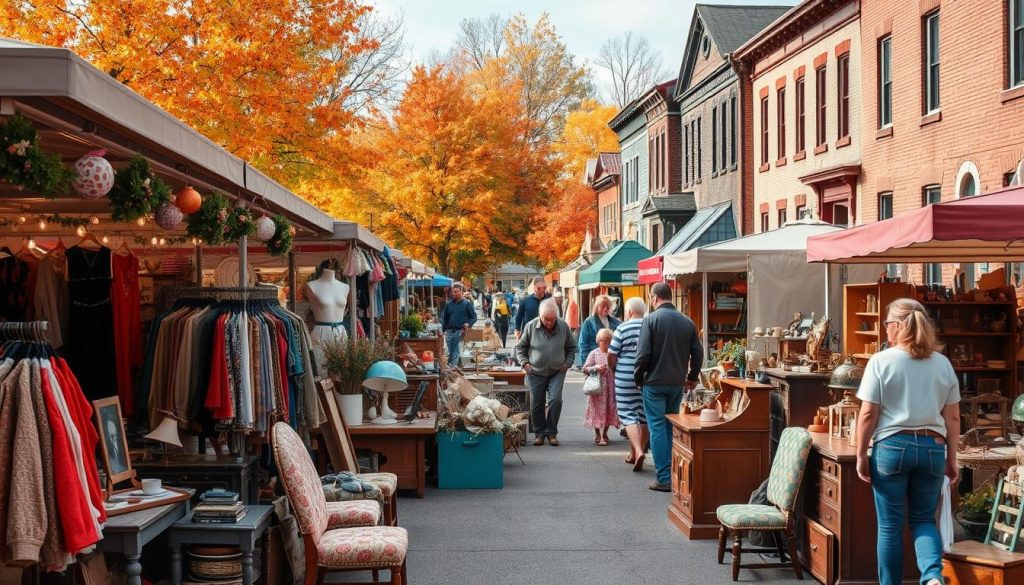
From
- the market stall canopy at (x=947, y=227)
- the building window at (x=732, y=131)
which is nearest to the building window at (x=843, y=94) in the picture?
the building window at (x=732, y=131)

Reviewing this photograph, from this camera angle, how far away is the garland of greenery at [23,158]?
5.11 m

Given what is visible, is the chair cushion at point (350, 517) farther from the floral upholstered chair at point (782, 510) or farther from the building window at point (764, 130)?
the building window at point (764, 130)

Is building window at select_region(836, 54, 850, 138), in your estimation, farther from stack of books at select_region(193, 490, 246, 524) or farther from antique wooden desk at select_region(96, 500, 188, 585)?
antique wooden desk at select_region(96, 500, 188, 585)

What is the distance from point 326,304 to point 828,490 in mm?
6303

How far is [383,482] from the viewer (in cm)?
900

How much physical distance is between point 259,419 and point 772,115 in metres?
23.3

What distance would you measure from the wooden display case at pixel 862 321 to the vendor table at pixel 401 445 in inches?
235

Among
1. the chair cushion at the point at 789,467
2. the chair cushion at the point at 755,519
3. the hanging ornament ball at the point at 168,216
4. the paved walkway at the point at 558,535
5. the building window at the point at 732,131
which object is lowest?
the paved walkway at the point at 558,535

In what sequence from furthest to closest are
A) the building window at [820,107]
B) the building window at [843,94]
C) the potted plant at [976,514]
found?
the building window at [820,107] → the building window at [843,94] → the potted plant at [976,514]

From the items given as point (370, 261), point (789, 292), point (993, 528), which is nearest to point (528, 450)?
point (370, 261)

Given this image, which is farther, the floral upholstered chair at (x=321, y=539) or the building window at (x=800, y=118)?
the building window at (x=800, y=118)

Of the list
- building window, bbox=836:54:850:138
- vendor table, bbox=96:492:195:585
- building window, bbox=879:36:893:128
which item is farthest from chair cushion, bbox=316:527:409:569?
building window, bbox=836:54:850:138

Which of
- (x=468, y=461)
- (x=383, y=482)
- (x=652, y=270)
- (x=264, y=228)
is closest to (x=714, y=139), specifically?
(x=652, y=270)

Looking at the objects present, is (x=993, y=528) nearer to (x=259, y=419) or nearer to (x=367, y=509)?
(x=367, y=509)
